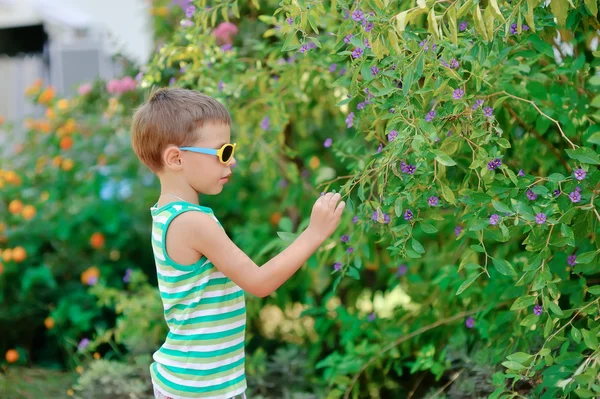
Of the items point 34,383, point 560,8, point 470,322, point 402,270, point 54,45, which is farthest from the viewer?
point 54,45

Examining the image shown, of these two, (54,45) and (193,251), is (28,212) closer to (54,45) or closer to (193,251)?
(193,251)

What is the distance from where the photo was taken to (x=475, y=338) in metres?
2.66

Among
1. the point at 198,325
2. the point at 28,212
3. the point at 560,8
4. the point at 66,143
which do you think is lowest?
the point at 28,212

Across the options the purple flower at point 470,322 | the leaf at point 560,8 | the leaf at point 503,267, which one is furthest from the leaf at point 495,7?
the purple flower at point 470,322

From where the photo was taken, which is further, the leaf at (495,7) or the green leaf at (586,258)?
the green leaf at (586,258)

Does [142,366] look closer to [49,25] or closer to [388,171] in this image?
[388,171]

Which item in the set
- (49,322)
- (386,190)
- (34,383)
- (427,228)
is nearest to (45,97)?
(49,322)

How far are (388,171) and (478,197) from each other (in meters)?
0.23

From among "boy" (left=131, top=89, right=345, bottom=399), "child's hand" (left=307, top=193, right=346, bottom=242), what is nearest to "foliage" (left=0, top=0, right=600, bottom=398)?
"child's hand" (left=307, top=193, right=346, bottom=242)

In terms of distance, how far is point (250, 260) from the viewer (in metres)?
1.62

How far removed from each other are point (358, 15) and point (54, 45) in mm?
7025

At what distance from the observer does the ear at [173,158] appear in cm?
169

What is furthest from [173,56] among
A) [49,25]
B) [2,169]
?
[49,25]

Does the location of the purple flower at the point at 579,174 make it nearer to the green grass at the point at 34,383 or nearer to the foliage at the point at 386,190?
the foliage at the point at 386,190
